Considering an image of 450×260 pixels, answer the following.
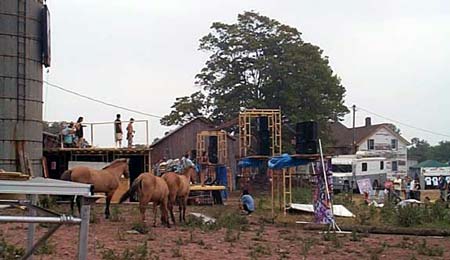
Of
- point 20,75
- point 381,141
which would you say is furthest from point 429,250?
point 381,141

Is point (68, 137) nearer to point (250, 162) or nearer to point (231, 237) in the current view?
point (250, 162)

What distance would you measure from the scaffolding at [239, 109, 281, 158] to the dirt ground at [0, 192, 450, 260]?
353 inches

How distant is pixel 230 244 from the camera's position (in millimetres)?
14930

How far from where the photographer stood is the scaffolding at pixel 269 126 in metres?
27.7

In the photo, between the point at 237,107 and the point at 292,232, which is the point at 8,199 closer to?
the point at 292,232

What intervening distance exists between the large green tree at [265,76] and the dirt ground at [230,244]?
35530 millimetres

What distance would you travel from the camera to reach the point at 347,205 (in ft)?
93.2

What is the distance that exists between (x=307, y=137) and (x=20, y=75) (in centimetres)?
1046

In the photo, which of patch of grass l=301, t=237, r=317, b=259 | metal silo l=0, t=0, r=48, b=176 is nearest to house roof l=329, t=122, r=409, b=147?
metal silo l=0, t=0, r=48, b=176

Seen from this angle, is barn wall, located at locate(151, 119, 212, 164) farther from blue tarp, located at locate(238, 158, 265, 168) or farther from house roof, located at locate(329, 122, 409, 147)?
house roof, located at locate(329, 122, 409, 147)

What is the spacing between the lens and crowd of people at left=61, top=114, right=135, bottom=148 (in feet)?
104

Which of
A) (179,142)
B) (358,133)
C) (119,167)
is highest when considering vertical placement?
(358,133)

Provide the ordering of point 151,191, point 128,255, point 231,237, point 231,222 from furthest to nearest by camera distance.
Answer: point 231,222 → point 151,191 → point 231,237 → point 128,255

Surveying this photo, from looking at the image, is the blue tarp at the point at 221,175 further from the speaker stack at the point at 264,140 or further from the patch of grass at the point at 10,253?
the patch of grass at the point at 10,253
